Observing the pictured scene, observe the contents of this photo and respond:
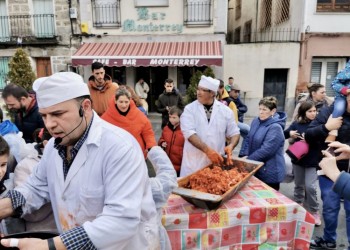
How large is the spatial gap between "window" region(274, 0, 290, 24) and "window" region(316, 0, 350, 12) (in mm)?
1453

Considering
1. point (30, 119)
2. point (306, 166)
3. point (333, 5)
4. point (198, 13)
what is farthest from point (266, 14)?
point (30, 119)

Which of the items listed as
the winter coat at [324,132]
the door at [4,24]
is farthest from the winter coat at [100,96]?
the door at [4,24]

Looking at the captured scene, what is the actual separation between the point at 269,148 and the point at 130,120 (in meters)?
1.67

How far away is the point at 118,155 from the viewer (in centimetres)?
133

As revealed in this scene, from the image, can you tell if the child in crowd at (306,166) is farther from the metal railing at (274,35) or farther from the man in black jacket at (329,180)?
the metal railing at (274,35)

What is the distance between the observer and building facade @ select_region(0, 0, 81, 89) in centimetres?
1258

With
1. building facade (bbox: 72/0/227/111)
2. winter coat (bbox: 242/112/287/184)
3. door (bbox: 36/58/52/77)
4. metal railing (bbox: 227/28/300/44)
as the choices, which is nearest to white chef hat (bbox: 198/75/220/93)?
winter coat (bbox: 242/112/287/184)

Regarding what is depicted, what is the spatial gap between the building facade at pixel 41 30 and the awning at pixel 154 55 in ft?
3.98

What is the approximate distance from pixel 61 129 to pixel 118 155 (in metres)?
0.29

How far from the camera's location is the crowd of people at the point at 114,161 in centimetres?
129

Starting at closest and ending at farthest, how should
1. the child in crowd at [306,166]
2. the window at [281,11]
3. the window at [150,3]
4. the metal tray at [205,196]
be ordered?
the metal tray at [205,196] < the child in crowd at [306,166] < the window at [150,3] < the window at [281,11]

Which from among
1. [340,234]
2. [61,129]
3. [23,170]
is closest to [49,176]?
[61,129]

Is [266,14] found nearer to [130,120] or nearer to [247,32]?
[247,32]

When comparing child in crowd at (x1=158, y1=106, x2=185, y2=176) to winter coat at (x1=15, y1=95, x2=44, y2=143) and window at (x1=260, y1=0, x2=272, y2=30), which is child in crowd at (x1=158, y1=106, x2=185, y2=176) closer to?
winter coat at (x1=15, y1=95, x2=44, y2=143)
